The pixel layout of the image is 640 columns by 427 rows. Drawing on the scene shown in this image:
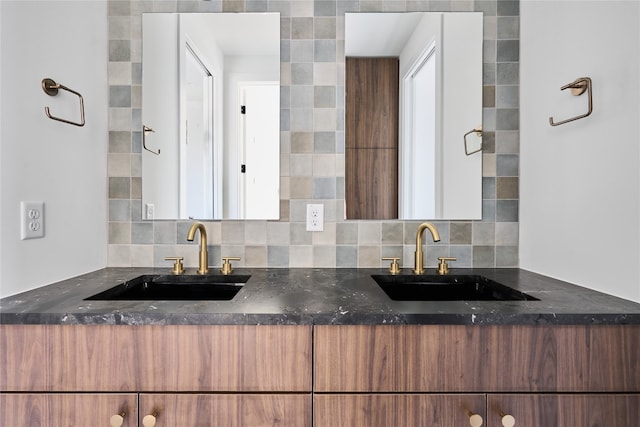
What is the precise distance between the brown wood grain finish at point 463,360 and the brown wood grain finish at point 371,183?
0.74 meters

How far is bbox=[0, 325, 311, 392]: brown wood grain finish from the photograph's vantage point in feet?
3.10

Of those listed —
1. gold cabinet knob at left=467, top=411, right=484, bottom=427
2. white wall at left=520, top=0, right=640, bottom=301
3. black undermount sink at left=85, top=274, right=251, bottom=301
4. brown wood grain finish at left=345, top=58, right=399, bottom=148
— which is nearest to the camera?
gold cabinet knob at left=467, top=411, right=484, bottom=427

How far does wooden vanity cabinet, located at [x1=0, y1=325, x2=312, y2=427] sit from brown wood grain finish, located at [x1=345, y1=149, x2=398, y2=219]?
31.1 inches

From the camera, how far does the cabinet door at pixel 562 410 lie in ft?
3.09

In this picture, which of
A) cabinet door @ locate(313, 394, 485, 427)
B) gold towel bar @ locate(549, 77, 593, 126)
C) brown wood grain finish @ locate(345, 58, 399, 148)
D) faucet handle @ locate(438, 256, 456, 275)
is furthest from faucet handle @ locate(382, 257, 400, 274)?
gold towel bar @ locate(549, 77, 593, 126)

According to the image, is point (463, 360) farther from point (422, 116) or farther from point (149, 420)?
point (422, 116)

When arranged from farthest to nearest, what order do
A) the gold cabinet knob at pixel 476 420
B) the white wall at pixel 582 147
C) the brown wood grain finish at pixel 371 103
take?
1. the brown wood grain finish at pixel 371 103
2. the white wall at pixel 582 147
3. the gold cabinet knob at pixel 476 420

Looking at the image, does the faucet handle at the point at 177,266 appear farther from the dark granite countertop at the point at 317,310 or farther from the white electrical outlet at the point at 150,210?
the dark granite countertop at the point at 317,310

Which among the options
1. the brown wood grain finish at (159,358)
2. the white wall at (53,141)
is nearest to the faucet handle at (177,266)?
the white wall at (53,141)

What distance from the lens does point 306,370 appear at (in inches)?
37.4

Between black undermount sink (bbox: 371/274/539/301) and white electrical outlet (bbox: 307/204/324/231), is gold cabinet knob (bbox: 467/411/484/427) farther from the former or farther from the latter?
white electrical outlet (bbox: 307/204/324/231)

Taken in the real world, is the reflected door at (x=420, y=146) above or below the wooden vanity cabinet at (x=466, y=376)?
above

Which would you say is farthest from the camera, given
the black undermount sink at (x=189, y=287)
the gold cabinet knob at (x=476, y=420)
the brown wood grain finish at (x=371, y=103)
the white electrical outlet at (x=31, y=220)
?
the brown wood grain finish at (x=371, y=103)

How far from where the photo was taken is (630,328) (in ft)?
3.06
